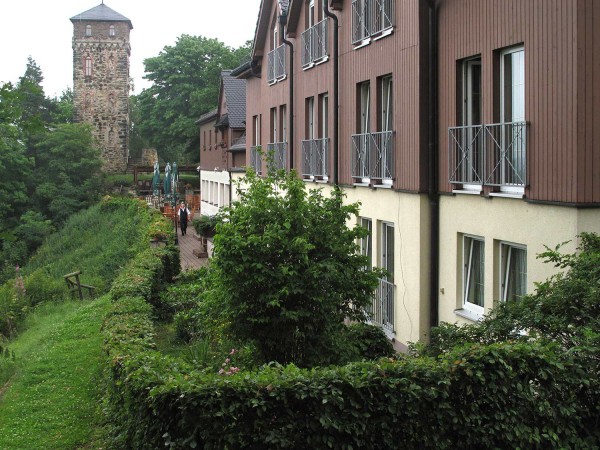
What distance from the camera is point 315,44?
2139cm

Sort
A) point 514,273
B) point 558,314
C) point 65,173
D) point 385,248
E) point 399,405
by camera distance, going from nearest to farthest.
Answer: point 399,405, point 558,314, point 514,273, point 385,248, point 65,173

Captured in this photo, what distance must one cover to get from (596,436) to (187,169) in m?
61.4

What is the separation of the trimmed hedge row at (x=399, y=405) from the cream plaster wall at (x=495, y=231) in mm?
2553

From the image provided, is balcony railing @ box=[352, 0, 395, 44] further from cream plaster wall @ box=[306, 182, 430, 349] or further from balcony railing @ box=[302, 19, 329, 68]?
cream plaster wall @ box=[306, 182, 430, 349]

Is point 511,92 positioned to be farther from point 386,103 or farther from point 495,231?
point 386,103

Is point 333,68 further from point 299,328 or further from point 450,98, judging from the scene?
point 299,328

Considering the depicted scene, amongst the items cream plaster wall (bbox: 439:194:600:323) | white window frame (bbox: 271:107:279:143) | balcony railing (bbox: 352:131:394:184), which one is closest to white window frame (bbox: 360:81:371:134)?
balcony railing (bbox: 352:131:394:184)

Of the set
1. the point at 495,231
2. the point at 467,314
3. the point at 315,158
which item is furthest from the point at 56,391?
the point at 315,158

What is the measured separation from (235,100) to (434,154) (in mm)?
30077

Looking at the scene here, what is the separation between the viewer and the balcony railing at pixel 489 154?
11188mm

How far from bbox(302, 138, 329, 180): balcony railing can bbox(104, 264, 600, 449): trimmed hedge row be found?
1277cm

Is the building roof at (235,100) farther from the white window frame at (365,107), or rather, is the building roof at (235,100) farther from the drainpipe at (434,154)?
the drainpipe at (434,154)

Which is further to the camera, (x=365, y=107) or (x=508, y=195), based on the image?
(x=365, y=107)

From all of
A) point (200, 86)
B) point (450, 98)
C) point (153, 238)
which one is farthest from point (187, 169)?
point (450, 98)
